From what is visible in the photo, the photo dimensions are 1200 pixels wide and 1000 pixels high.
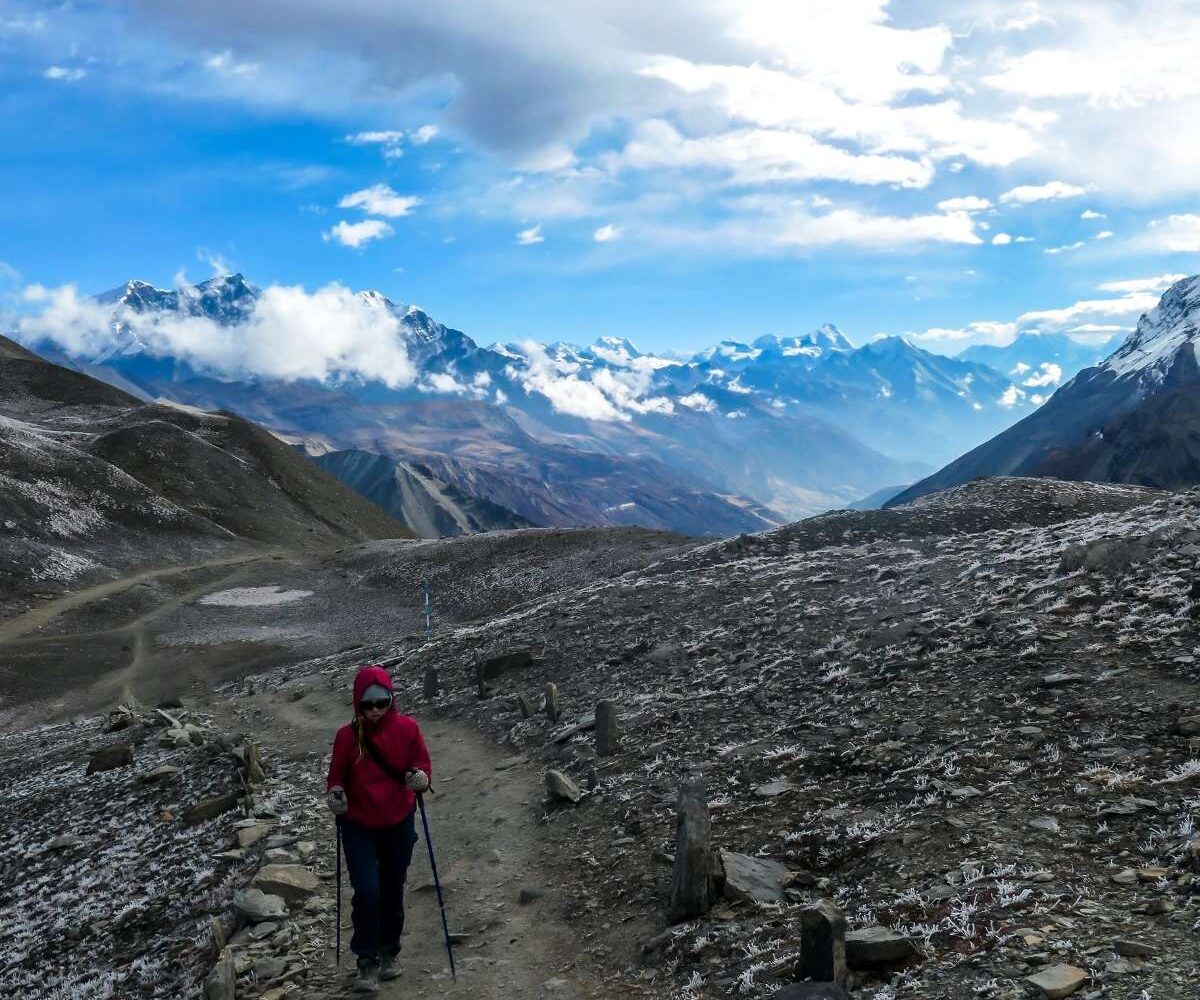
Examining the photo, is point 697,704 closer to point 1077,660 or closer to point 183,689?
point 1077,660

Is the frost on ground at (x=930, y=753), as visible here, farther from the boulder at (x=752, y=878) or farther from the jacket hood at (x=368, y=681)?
the jacket hood at (x=368, y=681)

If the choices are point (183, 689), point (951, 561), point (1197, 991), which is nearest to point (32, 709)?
point (183, 689)

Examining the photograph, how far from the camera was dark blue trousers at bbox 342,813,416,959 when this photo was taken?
10.2m

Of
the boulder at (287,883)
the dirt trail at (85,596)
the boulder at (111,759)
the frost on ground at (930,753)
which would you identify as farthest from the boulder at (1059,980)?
the dirt trail at (85,596)

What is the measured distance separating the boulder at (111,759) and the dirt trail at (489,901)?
20.7ft

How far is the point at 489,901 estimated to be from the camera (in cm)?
1275

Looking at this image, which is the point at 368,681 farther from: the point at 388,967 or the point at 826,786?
the point at 826,786

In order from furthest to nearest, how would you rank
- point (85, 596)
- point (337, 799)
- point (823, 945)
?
point (85, 596), point (337, 799), point (823, 945)

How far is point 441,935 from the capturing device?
11812 mm

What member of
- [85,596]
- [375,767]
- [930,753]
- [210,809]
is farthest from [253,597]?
[930,753]

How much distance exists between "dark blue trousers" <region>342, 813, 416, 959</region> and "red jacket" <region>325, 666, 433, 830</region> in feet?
0.60

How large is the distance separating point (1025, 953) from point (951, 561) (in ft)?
63.2

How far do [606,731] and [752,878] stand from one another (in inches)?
294

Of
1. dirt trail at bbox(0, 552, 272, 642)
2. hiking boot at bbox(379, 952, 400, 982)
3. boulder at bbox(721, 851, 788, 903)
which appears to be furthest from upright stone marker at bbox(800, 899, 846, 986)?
dirt trail at bbox(0, 552, 272, 642)
